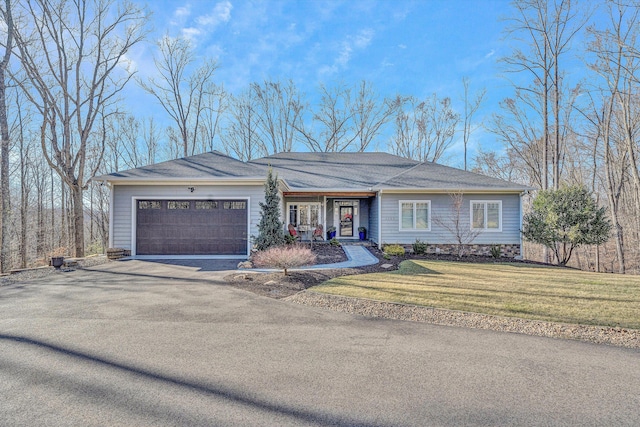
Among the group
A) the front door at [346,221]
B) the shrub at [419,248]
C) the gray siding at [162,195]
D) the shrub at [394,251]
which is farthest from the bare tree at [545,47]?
the gray siding at [162,195]

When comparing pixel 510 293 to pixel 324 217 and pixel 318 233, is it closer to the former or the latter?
pixel 318 233

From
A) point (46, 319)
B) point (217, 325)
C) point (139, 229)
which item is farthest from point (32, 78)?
point (217, 325)

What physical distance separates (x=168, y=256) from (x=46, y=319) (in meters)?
7.15

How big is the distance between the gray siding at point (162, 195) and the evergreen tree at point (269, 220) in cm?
92

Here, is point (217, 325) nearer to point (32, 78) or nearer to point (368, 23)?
point (32, 78)

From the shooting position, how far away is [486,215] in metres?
14.0

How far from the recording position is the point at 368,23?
1836cm

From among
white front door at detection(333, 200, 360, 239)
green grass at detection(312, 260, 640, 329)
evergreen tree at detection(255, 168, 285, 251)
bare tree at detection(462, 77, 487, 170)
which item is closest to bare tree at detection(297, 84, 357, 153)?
bare tree at detection(462, 77, 487, 170)

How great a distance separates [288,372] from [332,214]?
553 inches

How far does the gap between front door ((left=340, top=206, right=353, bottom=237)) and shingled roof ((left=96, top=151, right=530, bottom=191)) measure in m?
1.96

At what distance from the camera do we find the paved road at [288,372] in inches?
100

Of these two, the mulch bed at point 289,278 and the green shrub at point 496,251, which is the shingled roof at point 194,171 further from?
the green shrub at point 496,251

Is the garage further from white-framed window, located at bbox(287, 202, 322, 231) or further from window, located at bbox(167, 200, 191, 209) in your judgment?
white-framed window, located at bbox(287, 202, 322, 231)

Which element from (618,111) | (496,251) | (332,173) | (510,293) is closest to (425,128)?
(618,111)
